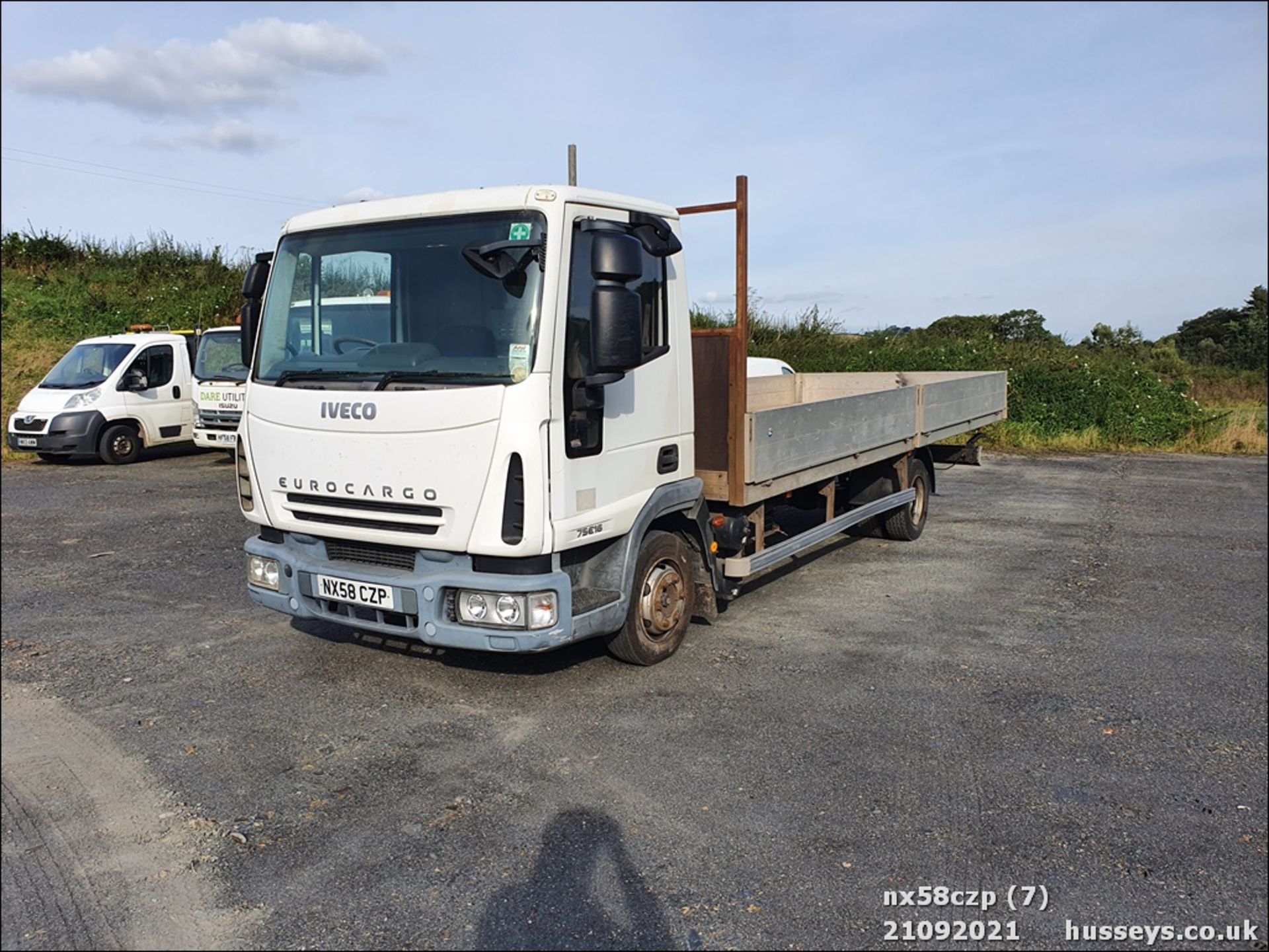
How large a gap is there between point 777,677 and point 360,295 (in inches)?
118

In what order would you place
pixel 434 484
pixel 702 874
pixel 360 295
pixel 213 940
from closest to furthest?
pixel 213 940 < pixel 702 874 < pixel 434 484 < pixel 360 295

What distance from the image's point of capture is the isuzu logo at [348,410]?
4.38 m

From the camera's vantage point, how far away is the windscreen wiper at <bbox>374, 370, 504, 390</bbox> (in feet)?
14.1

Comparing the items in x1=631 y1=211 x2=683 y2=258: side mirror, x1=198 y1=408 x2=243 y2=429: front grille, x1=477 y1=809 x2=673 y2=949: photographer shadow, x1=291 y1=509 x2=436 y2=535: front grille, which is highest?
x1=631 y1=211 x2=683 y2=258: side mirror

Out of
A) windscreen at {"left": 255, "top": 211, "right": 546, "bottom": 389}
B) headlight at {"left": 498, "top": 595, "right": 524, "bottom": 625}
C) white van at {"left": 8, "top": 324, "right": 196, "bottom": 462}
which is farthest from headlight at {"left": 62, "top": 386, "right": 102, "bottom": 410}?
headlight at {"left": 498, "top": 595, "right": 524, "bottom": 625}

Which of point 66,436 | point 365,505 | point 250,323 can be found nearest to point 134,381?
point 66,436

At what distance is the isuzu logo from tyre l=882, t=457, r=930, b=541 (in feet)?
18.9

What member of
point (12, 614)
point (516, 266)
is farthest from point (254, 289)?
point (12, 614)

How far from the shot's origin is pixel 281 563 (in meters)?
4.81

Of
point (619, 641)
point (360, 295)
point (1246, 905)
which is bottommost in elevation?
point (1246, 905)

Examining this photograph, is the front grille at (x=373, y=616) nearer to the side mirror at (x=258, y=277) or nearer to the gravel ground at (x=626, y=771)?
the gravel ground at (x=626, y=771)

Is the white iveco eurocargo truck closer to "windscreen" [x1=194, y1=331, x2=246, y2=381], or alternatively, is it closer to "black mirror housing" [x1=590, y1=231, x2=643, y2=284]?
"black mirror housing" [x1=590, y1=231, x2=643, y2=284]

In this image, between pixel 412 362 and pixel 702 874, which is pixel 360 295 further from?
pixel 702 874

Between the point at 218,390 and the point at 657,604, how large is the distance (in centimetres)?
989
